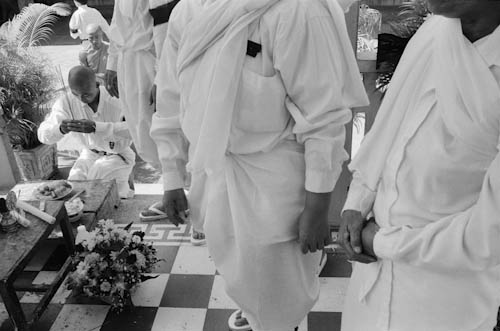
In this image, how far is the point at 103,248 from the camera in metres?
2.36

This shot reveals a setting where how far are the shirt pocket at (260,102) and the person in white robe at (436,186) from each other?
29 centimetres

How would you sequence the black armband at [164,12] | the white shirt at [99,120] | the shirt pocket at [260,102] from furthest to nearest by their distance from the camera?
the white shirt at [99,120]
the black armband at [164,12]
the shirt pocket at [260,102]

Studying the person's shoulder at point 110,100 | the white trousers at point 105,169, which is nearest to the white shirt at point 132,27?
the person's shoulder at point 110,100

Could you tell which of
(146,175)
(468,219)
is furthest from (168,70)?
(146,175)

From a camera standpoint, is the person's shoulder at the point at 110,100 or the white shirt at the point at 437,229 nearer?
the white shirt at the point at 437,229

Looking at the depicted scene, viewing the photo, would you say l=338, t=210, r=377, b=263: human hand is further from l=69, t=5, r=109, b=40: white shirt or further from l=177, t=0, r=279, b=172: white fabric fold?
l=69, t=5, r=109, b=40: white shirt

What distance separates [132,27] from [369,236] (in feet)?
7.23

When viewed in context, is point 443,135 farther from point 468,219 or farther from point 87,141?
point 87,141

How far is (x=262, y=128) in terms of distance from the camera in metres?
1.44

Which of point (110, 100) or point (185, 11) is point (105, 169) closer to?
point (110, 100)

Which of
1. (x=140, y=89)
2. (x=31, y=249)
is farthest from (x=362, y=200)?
(x=140, y=89)

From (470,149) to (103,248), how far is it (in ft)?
6.15

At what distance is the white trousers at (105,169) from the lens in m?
3.54

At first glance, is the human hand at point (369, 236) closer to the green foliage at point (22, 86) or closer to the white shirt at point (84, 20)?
the green foliage at point (22, 86)
